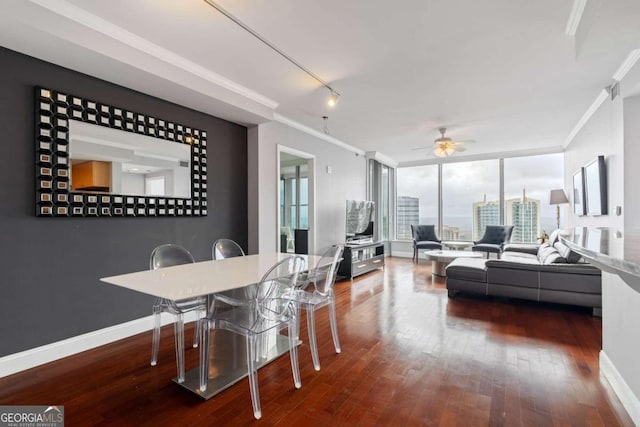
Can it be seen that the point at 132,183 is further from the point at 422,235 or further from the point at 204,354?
the point at 422,235

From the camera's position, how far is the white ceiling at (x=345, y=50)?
80.8 inches

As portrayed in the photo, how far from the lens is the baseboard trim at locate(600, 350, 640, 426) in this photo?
5.46 feet

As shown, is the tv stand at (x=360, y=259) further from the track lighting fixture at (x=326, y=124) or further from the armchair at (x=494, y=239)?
the armchair at (x=494, y=239)

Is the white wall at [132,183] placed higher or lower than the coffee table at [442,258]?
higher

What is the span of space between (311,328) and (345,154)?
14.5 ft

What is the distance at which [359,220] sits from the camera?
19.9 ft

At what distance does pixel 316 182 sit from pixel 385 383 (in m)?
3.68

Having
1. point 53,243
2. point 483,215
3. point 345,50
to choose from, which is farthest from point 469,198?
point 53,243

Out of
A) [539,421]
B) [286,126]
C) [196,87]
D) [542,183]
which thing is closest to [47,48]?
[196,87]

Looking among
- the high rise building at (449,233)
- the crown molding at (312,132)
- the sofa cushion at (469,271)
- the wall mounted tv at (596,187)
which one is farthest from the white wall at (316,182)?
the wall mounted tv at (596,187)

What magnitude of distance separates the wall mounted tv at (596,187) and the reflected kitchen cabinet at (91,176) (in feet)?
17.0

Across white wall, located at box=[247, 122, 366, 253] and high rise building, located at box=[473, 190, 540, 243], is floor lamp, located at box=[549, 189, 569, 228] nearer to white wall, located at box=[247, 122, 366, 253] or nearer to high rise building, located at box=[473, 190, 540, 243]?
high rise building, located at box=[473, 190, 540, 243]

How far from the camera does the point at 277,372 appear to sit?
221cm

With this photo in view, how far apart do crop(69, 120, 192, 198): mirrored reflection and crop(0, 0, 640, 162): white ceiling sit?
49cm
